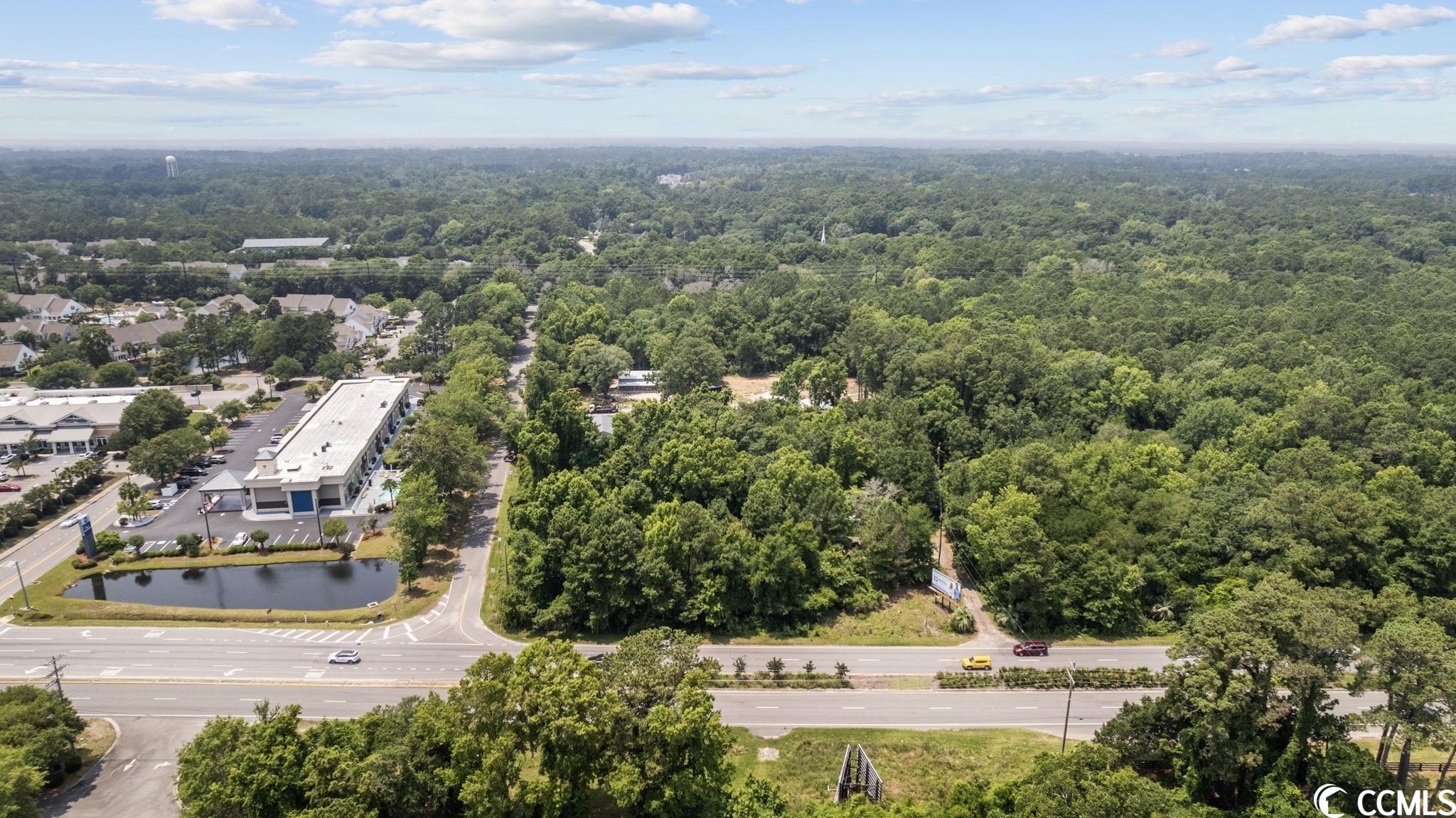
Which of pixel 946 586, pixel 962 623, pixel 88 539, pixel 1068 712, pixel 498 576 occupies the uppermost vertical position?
pixel 88 539

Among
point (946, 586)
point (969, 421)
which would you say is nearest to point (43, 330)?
point (969, 421)

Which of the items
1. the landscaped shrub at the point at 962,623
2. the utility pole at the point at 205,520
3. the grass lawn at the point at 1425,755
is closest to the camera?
the grass lawn at the point at 1425,755

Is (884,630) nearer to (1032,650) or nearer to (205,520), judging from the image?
(1032,650)

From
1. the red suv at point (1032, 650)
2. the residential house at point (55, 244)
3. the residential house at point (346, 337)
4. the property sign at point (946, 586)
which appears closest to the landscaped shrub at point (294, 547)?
the property sign at point (946, 586)

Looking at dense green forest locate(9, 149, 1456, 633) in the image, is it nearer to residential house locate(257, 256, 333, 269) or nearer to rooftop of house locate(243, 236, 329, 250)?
residential house locate(257, 256, 333, 269)

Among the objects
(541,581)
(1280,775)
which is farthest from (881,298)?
(1280,775)

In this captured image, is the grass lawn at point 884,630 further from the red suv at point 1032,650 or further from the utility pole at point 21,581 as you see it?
the utility pole at point 21,581

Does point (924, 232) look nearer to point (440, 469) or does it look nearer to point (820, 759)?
point (440, 469)

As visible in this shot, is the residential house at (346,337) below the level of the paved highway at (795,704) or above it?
above
